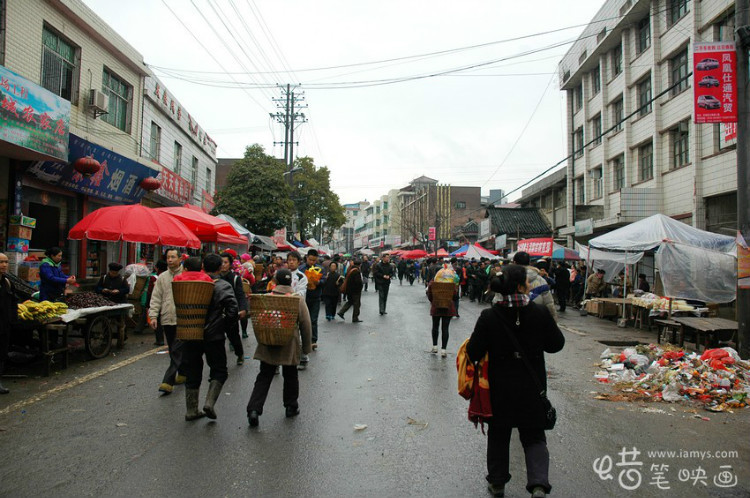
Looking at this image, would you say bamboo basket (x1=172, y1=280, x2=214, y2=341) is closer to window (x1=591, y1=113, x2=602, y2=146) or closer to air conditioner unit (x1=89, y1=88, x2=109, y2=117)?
air conditioner unit (x1=89, y1=88, x2=109, y2=117)

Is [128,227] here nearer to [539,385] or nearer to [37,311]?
[37,311]

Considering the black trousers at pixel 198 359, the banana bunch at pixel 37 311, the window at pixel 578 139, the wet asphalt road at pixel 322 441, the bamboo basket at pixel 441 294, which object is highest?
the window at pixel 578 139

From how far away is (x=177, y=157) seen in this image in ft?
67.2

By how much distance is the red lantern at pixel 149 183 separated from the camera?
15.0 meters

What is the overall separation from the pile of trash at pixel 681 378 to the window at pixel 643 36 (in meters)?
18.0

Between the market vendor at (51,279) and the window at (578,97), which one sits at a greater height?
the window at (578,97)

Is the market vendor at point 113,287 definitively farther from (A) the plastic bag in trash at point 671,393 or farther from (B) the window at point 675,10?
(B) the window at point 675,10

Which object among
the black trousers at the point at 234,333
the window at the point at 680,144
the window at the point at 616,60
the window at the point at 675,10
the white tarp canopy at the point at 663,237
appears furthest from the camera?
the window at the point at 616,60

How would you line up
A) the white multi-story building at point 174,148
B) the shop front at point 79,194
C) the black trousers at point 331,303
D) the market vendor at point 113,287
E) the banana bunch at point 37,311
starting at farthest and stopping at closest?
the white multi-story building at point 174,148
the black trousers at point 331,303
the shop front at point 79,194
the market vendor at point 113,287
the banana bunch at point 37,311

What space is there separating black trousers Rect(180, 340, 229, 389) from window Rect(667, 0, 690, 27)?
68.0ft

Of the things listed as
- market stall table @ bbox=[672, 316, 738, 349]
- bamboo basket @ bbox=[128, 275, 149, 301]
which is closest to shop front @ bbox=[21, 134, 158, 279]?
bamboo basket @ bbox=[128, 275, 149, 301]

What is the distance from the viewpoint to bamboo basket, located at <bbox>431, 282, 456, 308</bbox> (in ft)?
27.5

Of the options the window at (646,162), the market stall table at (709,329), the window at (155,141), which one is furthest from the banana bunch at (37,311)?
the window at (646,162)

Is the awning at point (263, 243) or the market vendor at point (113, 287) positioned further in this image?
the awning at point (263, 243)
